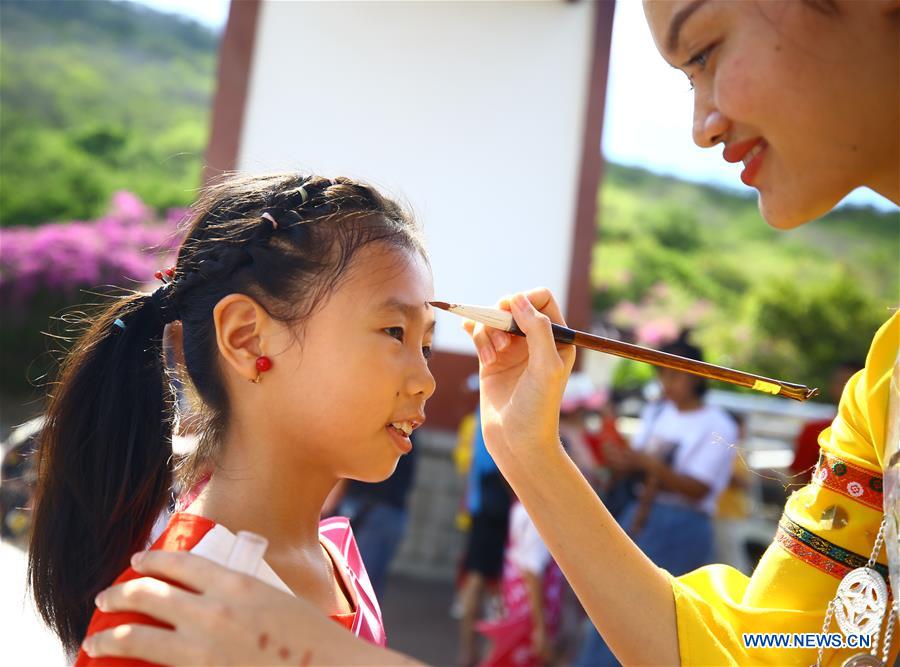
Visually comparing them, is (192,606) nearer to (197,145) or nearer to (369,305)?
(369,305)

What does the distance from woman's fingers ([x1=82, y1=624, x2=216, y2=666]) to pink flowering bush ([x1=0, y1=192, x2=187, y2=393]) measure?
9395mm

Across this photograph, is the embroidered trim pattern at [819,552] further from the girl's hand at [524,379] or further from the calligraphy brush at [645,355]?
the girl's hand at [524,379]

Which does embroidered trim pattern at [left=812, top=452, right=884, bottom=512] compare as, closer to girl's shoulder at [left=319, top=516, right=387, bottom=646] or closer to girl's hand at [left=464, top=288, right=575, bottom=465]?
girl's hand at [left=464, top=288, right=575, bottom=465]

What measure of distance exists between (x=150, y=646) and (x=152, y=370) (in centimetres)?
A: 66

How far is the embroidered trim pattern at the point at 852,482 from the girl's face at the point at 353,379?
0.63 metres

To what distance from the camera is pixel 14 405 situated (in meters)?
10.9

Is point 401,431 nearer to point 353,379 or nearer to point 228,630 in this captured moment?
point 353,379

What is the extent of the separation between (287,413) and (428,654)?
12.3ft

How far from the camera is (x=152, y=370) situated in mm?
1533

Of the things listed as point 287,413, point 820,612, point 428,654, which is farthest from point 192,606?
point 428,654

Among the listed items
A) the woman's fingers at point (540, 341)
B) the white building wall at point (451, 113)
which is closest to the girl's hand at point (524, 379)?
the woman's fingers at point (540, 341)

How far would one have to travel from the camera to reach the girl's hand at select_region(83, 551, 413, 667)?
0.95 meters

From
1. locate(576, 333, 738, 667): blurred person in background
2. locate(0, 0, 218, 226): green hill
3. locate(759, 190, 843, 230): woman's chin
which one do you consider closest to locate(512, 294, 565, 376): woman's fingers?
locate(759, 190, 843, 230): woman's chin

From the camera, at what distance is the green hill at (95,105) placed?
1528 centimetres
